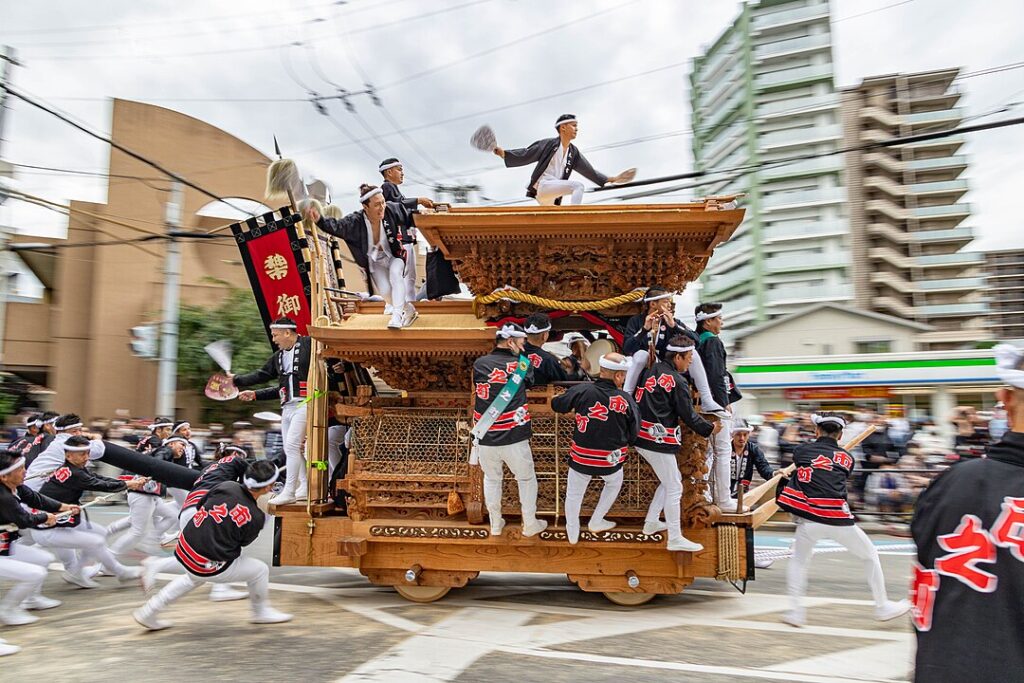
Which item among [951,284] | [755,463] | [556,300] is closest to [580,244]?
[556,300]

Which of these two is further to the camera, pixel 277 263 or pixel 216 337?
pixel 216 337

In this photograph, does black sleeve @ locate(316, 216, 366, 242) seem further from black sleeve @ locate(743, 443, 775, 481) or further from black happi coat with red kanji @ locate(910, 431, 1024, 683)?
black happi coat with red kanji @ locate(910, 431, 1024, 683)

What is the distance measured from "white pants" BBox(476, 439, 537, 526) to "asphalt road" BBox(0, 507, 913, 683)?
0.84 m

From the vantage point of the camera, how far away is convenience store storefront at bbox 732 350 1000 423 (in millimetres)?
21188

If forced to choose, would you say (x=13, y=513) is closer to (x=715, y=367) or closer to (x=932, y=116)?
(x=715, y=367)

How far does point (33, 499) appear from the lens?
5434 millimetres

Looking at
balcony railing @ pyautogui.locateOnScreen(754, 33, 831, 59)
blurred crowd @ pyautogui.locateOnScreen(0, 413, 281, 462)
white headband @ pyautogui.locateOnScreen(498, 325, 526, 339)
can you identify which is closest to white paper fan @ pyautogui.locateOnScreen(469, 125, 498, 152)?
white headband @ pyautogui.locateOnScreen(498, 325, 526, 339)

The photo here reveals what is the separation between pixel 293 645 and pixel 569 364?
344 centimetres

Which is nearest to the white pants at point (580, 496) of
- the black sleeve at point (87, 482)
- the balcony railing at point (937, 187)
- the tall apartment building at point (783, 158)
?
the black sleeve at point (87, 482)

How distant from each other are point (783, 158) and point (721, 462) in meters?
34.0

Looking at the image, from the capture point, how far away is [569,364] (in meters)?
6.64

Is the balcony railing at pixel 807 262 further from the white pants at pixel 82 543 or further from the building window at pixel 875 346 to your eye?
the white pants at pixel 82 543

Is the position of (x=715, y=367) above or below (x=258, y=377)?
above

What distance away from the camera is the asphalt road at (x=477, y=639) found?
412cm
